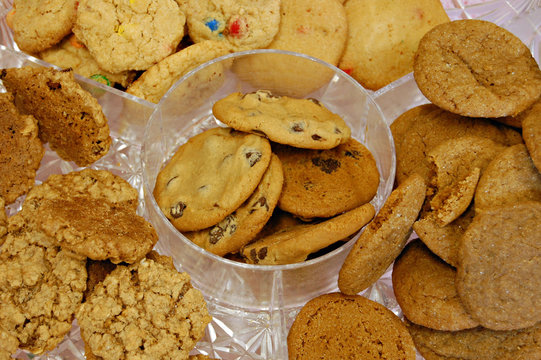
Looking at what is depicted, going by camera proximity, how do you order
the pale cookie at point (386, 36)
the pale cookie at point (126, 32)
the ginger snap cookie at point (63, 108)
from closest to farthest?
the ginger snap cookie at point (63, 108)
the pale cookie at point (126, 32)
the pale cookie at point (386, 36)

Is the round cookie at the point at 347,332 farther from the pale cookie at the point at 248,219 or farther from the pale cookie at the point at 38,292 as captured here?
the pale cookie at the point at 38,292

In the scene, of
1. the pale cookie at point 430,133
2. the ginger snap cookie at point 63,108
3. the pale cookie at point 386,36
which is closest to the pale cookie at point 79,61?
the ginger snap cookie at point 63,108

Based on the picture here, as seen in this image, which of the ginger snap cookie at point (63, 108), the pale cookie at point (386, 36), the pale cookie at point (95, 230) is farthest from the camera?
the pale cookie at point (386, 36)

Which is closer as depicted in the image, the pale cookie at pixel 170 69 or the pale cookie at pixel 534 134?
the pale cookie at pixel 534 134

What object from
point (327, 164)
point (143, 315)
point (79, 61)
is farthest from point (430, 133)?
point (79, 61)

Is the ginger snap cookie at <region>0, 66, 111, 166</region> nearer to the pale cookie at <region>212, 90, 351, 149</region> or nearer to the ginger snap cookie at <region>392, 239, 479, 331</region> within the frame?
the pale cookie at <region>212, 90, 351, 149</region>

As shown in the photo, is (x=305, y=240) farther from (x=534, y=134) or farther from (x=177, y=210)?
(x=534, y=134)

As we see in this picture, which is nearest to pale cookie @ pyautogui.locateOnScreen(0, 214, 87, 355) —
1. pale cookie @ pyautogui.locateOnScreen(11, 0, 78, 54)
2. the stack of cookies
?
the stack of cookies

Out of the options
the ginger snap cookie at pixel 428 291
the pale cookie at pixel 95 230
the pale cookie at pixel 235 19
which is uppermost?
the pale cookie at pixel 235 19

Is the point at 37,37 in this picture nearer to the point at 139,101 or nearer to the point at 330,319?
the point at 139,101
